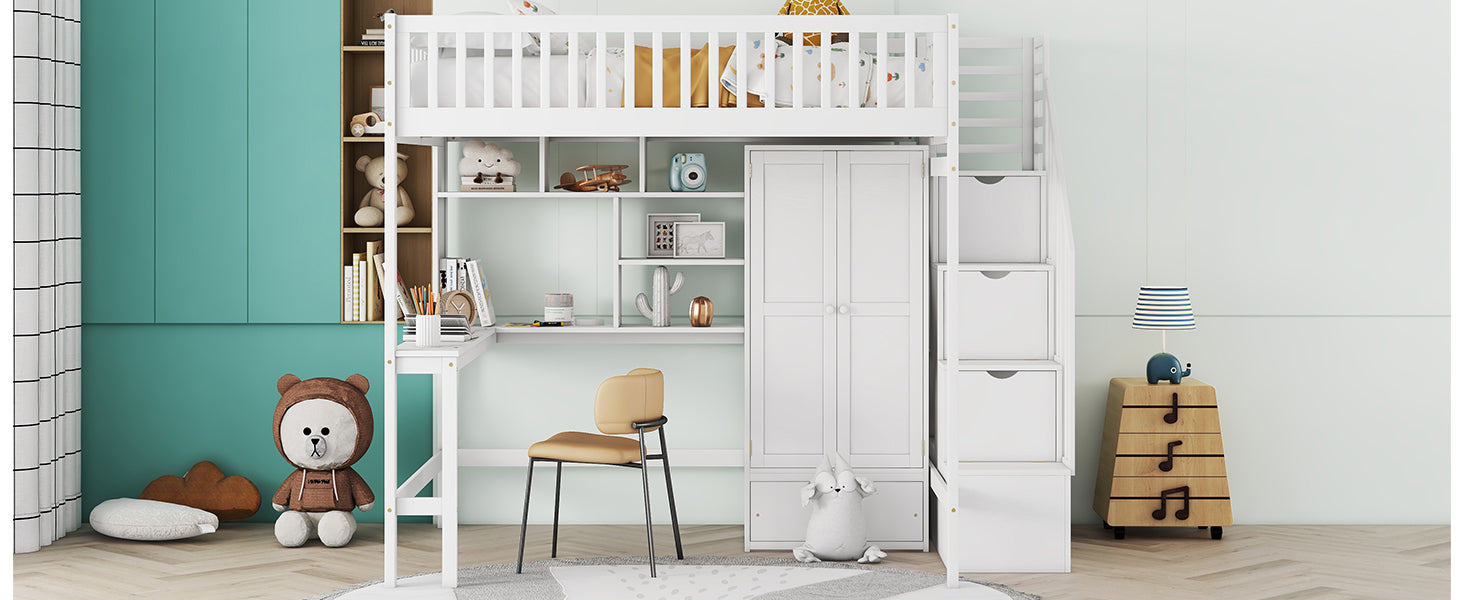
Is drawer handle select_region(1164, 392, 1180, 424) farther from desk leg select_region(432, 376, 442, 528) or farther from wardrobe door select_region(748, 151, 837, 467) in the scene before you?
desk leg select_region(432, 376, 442, 528)

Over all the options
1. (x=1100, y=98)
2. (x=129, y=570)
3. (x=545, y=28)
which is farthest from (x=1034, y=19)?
(x=129, y=570)

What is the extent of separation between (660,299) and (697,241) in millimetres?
272

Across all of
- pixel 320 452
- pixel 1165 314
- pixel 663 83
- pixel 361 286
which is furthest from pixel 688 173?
pixel 1165 314

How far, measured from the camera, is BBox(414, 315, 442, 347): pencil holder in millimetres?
3350

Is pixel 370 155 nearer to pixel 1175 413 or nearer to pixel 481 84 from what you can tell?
pixel 481 84

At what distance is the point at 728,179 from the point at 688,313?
578mm

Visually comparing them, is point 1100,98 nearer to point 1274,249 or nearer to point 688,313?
point 1274,249

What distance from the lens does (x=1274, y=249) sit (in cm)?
418

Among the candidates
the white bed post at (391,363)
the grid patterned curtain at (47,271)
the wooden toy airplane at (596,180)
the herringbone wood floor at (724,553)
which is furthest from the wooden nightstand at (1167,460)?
the grid patterned curtain at (47,271)

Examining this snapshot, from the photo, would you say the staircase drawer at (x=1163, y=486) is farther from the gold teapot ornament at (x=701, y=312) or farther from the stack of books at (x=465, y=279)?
the stack of books at (x=465, y=279)

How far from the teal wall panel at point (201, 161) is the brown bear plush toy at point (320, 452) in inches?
22.8

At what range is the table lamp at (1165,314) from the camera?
378 centimetres

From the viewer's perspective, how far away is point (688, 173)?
3955 mm

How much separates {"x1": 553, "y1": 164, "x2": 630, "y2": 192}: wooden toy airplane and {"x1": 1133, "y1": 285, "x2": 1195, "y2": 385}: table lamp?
2.05 metres
